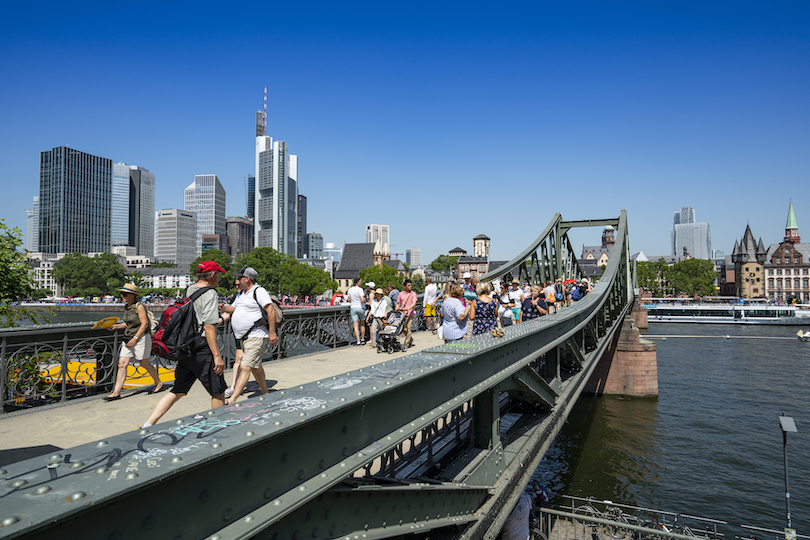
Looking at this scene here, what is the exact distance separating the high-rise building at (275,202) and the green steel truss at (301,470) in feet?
597

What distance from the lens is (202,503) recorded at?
1.44 metres

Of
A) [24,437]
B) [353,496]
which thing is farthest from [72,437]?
[353,496]

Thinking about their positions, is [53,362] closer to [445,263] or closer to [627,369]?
[627,369]

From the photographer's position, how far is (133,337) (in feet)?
18.3

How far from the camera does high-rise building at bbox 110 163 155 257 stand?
168750 millimetres

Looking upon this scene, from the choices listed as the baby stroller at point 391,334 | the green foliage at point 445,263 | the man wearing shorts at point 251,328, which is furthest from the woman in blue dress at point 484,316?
the green foliage at point 445,263

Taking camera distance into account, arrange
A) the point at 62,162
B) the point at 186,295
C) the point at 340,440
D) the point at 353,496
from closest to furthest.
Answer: the point at 340,440
the point at 353,496
the point at 186,295
the point at 62,162

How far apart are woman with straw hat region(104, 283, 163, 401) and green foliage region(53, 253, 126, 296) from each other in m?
105

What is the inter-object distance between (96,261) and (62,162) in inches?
2444

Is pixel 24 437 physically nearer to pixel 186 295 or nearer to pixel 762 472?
pixel 186 295

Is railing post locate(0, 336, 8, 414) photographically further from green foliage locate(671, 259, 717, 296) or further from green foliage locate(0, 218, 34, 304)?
green foliage locate(671, 259, 717, 296)

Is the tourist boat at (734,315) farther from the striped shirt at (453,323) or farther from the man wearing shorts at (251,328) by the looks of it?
the man wearing shorts at (251,328)

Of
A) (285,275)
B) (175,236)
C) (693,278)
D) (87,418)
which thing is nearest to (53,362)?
(87,418)

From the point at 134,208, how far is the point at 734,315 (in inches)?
7329
